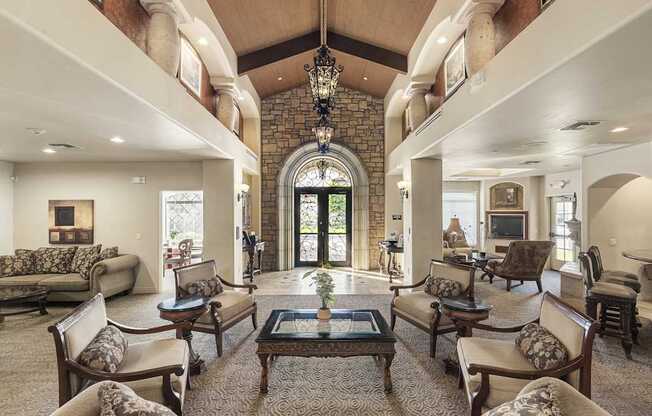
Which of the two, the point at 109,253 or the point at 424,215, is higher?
the point at 424,215

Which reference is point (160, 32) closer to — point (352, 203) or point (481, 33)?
point (481, 33)

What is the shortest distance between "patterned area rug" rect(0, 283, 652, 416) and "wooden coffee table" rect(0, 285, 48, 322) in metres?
0.43

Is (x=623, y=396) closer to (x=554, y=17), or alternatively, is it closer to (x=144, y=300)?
(x=554, y=17)

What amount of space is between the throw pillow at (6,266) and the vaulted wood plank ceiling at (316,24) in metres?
5.46

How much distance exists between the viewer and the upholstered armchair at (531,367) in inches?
79.0

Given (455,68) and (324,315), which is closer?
(324,315)

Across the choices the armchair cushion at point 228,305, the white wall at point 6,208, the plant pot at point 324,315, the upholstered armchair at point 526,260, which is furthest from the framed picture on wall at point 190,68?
the upholstered armchair at point 526,260

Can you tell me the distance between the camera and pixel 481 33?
10.8 feet

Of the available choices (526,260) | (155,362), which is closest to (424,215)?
(526,260)

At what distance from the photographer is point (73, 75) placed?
2.24 metres

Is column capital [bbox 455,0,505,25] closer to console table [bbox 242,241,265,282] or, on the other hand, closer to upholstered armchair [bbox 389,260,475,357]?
upholstered armchair [bbox 389,260,475,357]

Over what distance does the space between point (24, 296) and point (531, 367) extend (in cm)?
636

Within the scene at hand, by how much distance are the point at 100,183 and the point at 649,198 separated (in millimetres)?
10181

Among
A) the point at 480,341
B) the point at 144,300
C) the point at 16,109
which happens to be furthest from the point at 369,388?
the point at 144,300
